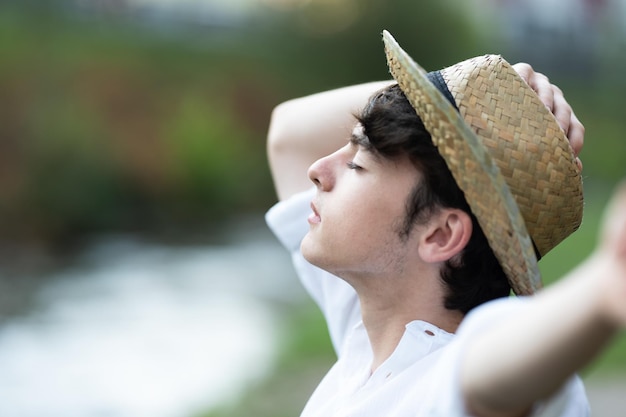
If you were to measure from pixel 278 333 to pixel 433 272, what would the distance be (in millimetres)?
5532

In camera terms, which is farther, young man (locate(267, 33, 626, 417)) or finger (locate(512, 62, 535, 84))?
finger (locate(512, 62, 535, 84))

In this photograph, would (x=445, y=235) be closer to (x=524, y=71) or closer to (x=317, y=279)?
(x=524, y=71)

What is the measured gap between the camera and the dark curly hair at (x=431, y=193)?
1.74 meters

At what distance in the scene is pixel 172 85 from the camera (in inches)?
530

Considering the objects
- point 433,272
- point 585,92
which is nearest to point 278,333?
point 433,272

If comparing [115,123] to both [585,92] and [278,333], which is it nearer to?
[278,333]

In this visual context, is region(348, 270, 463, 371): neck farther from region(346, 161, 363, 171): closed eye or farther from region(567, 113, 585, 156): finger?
region(567, 113, 585, 156): finger

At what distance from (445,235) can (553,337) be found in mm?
609

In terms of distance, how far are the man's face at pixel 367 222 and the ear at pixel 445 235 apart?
0.11 ft

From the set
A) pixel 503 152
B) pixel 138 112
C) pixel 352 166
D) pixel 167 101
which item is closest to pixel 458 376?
pixel 503 152

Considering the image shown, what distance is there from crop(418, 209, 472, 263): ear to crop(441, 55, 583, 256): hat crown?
104mm

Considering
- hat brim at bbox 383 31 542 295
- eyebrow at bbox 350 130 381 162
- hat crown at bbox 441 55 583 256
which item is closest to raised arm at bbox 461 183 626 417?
hat brim at bbox 383 31 542 295

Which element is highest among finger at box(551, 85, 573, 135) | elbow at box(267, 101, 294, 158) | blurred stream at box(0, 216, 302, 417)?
blurred stream at box(0, 216, 302, 417)

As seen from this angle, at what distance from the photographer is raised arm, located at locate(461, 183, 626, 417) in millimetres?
1119
